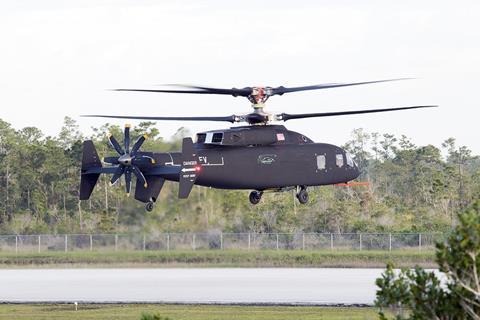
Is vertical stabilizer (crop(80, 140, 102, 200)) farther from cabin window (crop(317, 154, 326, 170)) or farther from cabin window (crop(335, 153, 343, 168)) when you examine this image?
cabin window (crop(335, 153, 343, 168))

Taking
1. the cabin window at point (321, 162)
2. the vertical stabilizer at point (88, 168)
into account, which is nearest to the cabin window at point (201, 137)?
the vertical stabilizer at point (88, 168)

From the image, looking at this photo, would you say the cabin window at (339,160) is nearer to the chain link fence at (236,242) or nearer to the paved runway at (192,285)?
the paved runway at (192,285)

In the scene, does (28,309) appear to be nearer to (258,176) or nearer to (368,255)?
(258,176)

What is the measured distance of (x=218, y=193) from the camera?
84375 mm

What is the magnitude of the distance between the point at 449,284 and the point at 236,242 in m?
66.3

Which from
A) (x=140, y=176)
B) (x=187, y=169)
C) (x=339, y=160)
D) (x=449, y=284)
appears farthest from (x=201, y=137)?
(x=449, y=284)

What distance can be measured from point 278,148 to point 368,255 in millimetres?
32244

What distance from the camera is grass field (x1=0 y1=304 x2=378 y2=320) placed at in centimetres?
5353

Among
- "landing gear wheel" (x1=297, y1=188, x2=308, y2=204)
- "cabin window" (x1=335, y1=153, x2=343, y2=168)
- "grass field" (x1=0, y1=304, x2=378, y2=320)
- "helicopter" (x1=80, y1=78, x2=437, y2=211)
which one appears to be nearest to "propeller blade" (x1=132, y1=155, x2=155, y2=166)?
"helicopter" (x1=80, y1=78, x2=437, y2=211)

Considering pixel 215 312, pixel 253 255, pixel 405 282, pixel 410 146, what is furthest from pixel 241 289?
pixel 410 146

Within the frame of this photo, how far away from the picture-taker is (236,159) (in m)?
56.0

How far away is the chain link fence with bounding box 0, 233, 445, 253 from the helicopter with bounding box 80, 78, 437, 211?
28.5m

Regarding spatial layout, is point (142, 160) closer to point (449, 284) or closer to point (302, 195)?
point (302, 195)

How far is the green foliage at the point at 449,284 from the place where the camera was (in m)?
24.8
